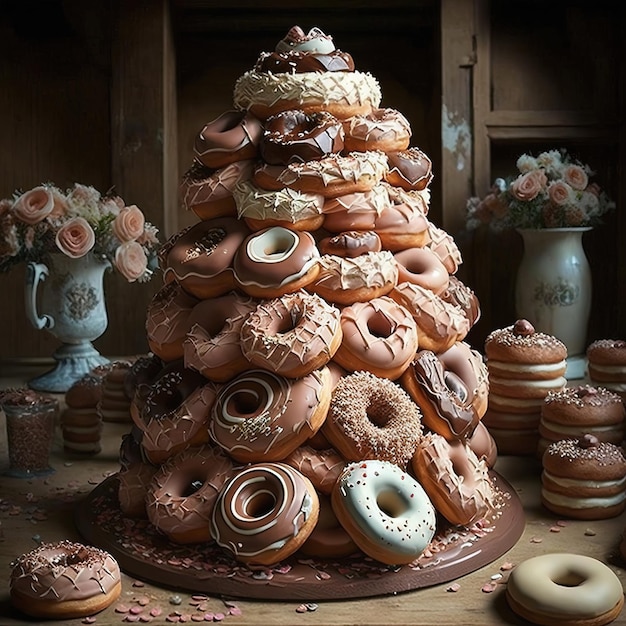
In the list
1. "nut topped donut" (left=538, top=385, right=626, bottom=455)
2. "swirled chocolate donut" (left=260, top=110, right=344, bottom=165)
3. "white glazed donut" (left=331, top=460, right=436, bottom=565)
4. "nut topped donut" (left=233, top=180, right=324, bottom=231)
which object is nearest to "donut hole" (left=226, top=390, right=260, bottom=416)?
"white glazed donut" (left=331, top=460, right=436, bottom=565)

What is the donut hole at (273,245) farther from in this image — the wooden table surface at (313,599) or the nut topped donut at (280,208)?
the wooden table surface at (313,599)

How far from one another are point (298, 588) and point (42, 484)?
1.04 m

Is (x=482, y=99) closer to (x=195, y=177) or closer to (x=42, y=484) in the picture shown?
(x=195, y=177)

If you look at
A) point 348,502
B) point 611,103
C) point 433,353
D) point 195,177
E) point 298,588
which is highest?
point 611,103

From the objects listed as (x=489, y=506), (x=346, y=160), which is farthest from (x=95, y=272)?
(x=489, y=506)

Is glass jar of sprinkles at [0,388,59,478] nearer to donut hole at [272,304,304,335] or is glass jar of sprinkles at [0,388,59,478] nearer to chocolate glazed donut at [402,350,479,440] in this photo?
donut hole at [272,304,304,335]

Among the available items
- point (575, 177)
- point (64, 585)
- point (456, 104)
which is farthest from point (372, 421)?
point (456, 104)

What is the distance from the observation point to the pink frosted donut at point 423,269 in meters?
2.38

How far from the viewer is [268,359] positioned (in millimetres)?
2158

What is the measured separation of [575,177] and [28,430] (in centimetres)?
208

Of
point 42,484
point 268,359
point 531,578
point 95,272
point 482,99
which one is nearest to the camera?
point 531,578

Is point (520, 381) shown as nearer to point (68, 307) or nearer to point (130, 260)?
point (130, 260)

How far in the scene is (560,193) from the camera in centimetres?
370

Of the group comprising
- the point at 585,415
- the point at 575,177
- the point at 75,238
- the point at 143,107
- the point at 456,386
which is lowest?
the point at 585,415
